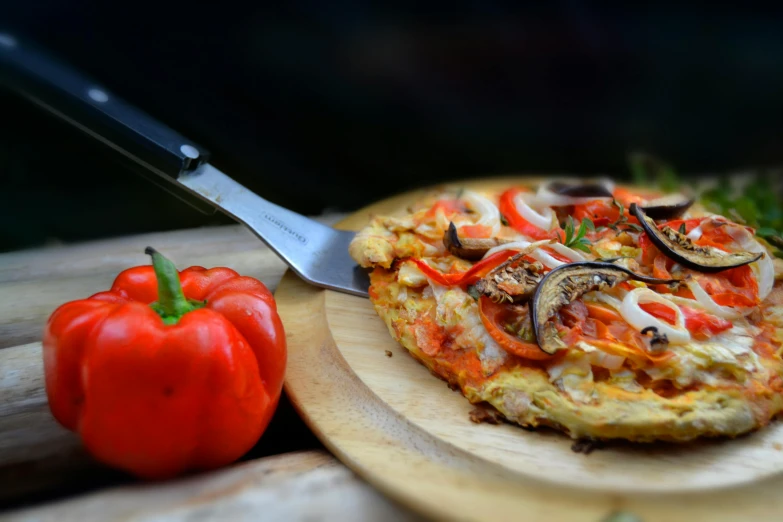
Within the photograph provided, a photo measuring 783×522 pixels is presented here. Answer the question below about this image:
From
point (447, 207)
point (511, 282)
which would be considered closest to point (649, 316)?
point (511, 282)

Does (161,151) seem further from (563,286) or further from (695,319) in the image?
(695,319)

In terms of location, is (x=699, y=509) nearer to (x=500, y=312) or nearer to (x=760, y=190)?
(x=500, y=312)

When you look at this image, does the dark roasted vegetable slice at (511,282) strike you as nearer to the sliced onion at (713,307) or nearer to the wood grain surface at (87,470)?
the sliced onion at (713,307)

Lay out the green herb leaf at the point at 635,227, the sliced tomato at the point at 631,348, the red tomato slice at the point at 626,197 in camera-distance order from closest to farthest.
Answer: the sliced tomato at the point at 631,348 < the green herb leaf at the point at 635,227 < the red tomato slice at the point at 626,197

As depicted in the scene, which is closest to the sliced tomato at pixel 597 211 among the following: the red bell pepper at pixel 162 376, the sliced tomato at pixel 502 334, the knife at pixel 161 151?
the sliced tomato at pixel 502 334

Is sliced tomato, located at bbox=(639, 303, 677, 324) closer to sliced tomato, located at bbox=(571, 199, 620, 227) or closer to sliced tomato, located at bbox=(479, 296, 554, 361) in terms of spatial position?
sliced tomato, located at bbox=(479, 296, 554, 361)

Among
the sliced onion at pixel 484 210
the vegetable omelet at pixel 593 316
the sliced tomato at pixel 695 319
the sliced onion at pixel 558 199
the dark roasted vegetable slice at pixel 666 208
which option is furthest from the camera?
the sliced onion at pixel 558 199
